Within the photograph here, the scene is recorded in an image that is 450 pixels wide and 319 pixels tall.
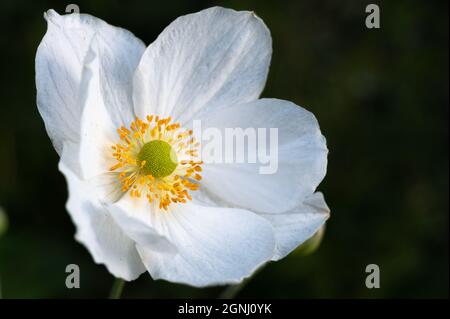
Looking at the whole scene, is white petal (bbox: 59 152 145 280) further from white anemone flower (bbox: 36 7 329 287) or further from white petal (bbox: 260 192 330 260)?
white petal (bbox: 260 192 330 260)

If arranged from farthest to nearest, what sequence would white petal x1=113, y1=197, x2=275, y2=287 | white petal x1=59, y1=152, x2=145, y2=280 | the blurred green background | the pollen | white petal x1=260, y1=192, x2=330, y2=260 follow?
the blurred green background, the pollen, white petal x1=260, y1=192, x2=330, y2=260, white petal x1=113, y1=197, x2=275, y2=287, white petal x1=59, y1=152, x2=145, y2=280

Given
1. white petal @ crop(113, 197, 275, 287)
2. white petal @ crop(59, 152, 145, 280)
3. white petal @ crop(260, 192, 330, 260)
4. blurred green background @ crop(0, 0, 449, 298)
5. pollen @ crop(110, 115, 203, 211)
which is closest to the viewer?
white petal @ crop(59, 152, 145, 280)

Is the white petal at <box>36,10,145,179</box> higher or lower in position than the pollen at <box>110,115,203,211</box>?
higher

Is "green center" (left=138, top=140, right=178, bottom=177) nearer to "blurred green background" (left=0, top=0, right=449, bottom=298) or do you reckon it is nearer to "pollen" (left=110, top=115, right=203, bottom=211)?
"pollen" (left=110, top=115, right=203, bottom=211)

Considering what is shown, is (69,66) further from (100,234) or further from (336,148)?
(336,148)

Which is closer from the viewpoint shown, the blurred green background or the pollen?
the pollen

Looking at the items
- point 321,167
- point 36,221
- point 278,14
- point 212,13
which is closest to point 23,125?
point 36,221

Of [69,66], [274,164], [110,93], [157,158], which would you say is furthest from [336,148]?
[69,66]

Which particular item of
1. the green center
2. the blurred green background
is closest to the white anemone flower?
the green center
